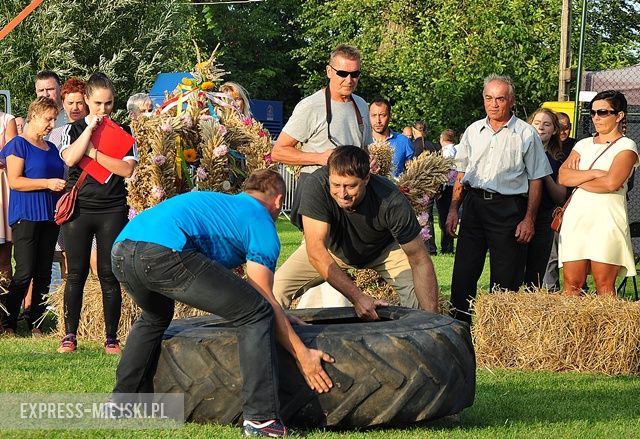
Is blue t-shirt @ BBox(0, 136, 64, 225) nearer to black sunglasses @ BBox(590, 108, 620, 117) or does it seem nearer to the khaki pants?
the khaki pants

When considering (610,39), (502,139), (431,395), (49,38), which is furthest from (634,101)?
(610,39)

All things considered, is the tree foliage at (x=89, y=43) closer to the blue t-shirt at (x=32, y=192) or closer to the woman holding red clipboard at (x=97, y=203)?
the blue t-shirt at (x=32, y=192)

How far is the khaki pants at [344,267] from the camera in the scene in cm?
761

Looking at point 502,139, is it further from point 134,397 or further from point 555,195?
point 134,397

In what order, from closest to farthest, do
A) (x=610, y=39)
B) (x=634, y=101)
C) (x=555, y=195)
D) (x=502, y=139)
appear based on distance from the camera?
1. (x=502, y=139)
2. (x=555, y=195)
3. (x=634, y=101)
4. (x=610, y=39)

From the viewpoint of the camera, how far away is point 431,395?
587cm

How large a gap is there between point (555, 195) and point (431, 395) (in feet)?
15.8

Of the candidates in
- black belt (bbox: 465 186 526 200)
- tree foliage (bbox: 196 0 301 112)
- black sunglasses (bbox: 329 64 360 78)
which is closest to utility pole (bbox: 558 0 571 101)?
black belt (bbox: 465 186 526 200)

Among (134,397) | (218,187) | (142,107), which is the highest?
(142,107)

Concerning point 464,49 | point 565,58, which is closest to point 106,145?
point 565,58

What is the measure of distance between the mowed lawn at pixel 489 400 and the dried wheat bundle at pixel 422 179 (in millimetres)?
2246

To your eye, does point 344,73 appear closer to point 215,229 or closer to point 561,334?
point 561,334

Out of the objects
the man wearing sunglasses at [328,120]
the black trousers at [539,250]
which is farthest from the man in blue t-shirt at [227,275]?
the black trousers at [539,250]

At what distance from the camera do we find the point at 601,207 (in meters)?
8.81
